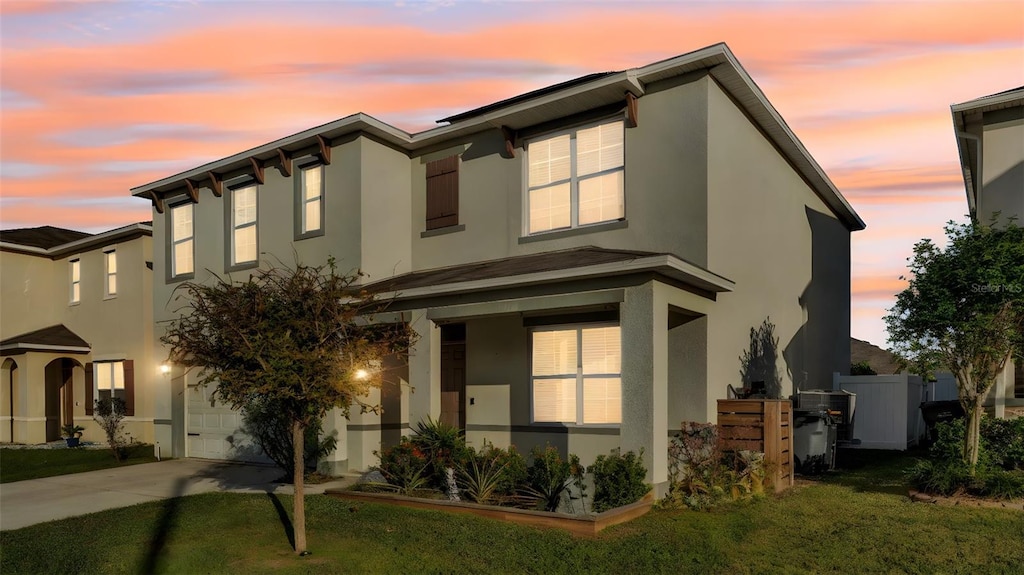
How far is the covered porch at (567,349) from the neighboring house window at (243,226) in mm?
4377

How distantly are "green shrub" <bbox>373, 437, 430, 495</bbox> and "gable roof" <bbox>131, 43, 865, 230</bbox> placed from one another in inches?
234

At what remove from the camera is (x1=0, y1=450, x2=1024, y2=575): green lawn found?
769cm

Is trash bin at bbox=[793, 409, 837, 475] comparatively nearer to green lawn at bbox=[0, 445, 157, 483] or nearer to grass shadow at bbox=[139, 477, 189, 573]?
grass shadow at bbox=[139, 477, 189, 573]

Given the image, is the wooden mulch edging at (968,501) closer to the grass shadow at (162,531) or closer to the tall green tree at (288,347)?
the tall green tree at (288,347)

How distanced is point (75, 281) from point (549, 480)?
1997cm

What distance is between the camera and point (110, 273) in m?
22.7

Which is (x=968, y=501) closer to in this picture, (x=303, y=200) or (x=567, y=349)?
(x=567, y=349)

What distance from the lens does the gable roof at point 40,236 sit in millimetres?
24777

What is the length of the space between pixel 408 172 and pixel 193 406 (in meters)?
7.93

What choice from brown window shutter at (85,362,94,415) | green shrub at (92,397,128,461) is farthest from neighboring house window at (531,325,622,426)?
brown window shutter at (85,362,94,415)

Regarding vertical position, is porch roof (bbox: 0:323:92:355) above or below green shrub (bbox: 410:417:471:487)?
above

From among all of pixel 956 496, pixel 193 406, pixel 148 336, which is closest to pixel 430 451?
pixel 956 496

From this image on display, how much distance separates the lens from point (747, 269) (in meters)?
13.4

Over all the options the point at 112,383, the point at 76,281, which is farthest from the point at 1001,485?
the point at 76,281
